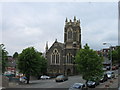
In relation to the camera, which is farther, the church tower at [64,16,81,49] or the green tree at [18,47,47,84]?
the church tower at [64,16,81,49]

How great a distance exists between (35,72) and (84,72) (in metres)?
12.5

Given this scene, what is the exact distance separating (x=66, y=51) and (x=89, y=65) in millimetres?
36083

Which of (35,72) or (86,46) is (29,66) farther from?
(86,46)

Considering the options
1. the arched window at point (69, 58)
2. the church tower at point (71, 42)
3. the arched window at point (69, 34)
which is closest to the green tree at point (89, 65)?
the church tower at point (71, 42)

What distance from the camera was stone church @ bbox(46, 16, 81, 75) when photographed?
55.5 metres

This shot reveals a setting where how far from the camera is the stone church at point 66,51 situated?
55500 mm

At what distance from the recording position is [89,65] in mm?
20250

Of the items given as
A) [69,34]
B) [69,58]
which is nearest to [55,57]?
[69,58]

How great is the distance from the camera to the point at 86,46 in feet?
71.5

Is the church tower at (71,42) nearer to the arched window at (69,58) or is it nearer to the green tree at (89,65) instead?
the arched window at (69,58)

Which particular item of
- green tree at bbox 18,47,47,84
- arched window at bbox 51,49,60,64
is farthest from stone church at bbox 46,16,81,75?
green tree at bbox 18,47,47,84

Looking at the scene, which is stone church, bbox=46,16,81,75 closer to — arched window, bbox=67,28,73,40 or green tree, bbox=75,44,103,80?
arched window, bbox=67,28,73,40

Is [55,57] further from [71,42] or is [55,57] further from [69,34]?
[69,34]

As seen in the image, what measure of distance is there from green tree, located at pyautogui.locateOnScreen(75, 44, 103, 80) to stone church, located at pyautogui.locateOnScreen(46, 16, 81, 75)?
3349 cm
